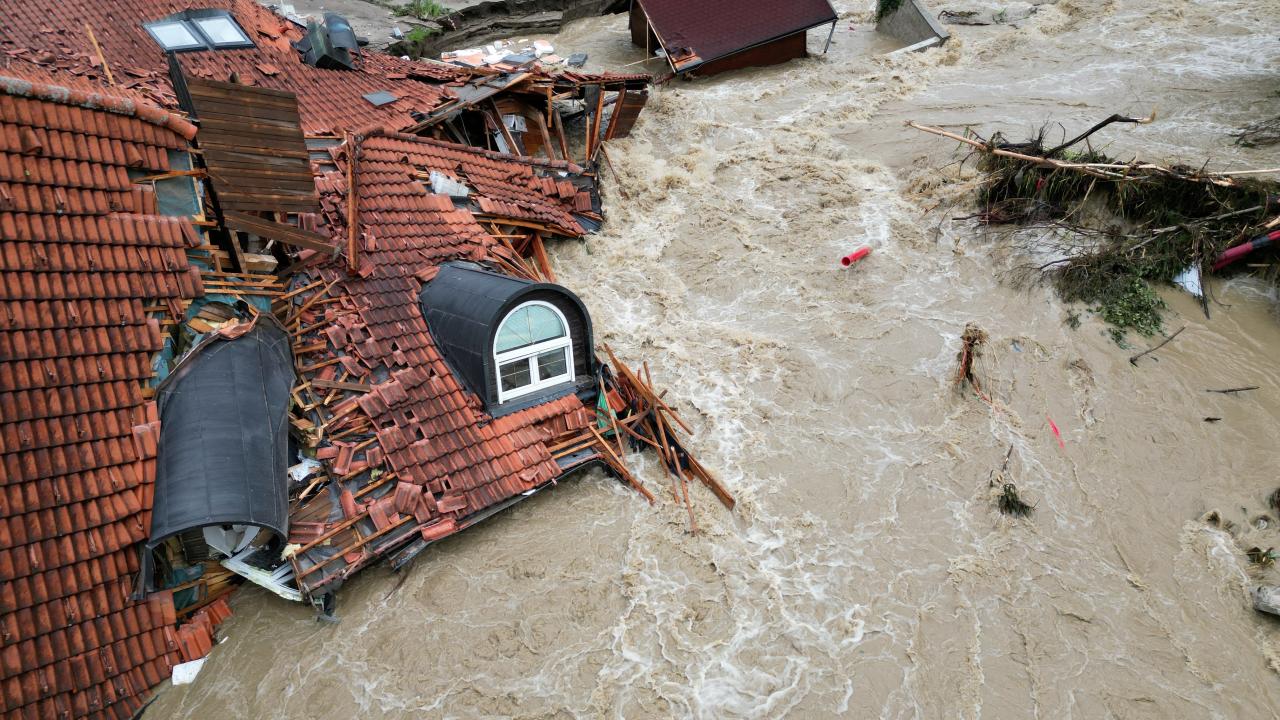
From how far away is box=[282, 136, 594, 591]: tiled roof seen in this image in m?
7.56

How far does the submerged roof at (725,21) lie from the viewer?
21.2 meters

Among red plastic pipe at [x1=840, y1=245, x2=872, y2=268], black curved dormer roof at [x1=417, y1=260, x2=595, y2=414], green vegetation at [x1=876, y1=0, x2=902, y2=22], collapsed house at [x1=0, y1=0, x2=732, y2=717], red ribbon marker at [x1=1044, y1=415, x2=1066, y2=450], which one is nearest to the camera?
collapsed house at [x1=0, y1=0, x2=732, y2=717]

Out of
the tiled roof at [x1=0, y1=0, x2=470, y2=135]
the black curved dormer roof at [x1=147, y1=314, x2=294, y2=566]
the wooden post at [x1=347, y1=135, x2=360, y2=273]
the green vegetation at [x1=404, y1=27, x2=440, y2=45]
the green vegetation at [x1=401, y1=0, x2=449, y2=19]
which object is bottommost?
the black curved dormer roof at [x1=147, y1=314, x2=294, y2=566]

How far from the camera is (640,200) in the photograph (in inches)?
588

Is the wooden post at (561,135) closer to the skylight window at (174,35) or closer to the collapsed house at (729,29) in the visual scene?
the collapsed house at (729,29)

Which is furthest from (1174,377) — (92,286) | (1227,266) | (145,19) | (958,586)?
(145,19)

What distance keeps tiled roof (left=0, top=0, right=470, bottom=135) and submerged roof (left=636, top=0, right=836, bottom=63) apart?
8143 millimetres

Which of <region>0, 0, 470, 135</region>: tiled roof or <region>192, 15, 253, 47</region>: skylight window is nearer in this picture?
<region>0, 0, 470, 135</region>: tiled roof

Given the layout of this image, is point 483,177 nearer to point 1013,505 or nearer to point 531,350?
point 531,350

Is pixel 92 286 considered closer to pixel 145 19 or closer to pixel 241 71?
pixel 241 71

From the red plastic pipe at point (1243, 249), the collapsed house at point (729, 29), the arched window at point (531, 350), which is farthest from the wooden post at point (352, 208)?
the red plastic pipe at point (1243, 249)

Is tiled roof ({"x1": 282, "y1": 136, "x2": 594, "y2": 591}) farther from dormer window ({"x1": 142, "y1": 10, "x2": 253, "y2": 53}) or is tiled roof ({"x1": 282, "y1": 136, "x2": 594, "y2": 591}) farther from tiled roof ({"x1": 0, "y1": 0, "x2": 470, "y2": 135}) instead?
dormer window ({"x1": 142, "y1": 10, "x2": 253, "y2": 53})

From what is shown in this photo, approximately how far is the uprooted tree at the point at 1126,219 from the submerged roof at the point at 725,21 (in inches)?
396

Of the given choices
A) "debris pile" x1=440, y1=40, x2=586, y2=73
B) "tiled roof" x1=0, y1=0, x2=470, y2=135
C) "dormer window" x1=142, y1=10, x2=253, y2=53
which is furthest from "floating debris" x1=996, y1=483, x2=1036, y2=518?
"debris pile" x1=440, y1=40, x2=586, y2=73
